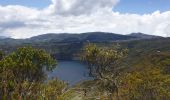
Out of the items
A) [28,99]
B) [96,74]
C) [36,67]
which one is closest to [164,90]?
[96,74]

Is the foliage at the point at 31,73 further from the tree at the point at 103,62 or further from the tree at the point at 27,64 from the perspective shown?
the tree at the point at 103,62

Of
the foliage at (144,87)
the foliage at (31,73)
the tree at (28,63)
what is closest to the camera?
the foliage at (31,73)

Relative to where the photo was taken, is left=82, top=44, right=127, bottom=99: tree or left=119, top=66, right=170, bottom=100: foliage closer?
left=82, top=44, right=127, bottom=99: tree

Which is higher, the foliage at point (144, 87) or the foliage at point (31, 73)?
the foliage at point (31, 73)

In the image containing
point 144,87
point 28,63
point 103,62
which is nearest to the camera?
point 103,62

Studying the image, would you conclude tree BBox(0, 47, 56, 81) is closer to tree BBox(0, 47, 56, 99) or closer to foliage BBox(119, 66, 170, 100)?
tree BBox(0, 47, 56, 99)

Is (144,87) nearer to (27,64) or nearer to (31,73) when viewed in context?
(31,73)

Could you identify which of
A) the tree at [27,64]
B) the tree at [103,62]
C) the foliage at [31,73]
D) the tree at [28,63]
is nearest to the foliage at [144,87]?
the tree at [103,62]

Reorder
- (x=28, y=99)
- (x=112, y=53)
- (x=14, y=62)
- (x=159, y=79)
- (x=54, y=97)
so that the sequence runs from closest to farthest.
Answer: (x=28, y=99) → (x=54, y=97) → (x=112, y=53) → (x=14, y=62) → (x=159, y=79)

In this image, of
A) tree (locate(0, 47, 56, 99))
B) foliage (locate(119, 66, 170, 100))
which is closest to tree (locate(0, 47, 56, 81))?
tree (locate(0, 47, 56, 99))

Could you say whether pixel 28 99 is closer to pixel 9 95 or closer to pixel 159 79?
pixel 9 95

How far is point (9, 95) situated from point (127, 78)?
5106 cm

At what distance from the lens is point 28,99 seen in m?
53.0

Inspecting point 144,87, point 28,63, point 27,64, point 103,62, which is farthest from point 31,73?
point 144,87
